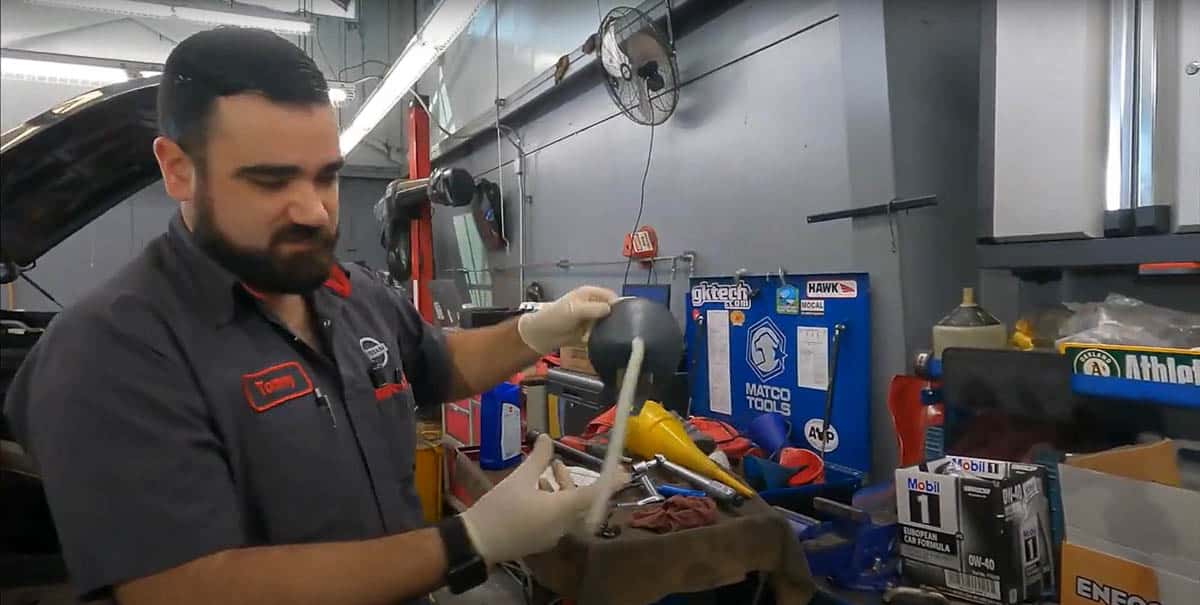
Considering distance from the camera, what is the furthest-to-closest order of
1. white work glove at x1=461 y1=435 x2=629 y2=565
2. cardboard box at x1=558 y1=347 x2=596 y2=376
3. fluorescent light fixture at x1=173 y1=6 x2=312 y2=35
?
cardboard box at x1=558 y1=347 x2=596 y2=376 → fluorescent light fixture at x1=173 y1=6 x2=312 y2=35 → white work glove at x1=461 y1=435 x2=629 y2=565

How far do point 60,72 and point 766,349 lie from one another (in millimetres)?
1984

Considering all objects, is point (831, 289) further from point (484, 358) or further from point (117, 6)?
point (117, 6)

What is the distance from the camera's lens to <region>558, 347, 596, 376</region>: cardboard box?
2750mm

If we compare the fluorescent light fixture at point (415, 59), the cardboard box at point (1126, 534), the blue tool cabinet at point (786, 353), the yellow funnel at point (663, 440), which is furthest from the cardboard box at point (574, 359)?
the cardboard box at point (1126, 534)

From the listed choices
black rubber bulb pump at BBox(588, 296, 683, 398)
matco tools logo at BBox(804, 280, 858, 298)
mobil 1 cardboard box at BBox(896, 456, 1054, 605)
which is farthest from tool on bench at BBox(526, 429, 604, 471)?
matco tools logo at BBox(804, 280, 858, 298)

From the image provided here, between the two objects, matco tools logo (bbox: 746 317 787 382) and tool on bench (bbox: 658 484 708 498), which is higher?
matco tools logo (bbox: 746 317 787 382)

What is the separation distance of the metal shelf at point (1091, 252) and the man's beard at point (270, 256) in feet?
4.81

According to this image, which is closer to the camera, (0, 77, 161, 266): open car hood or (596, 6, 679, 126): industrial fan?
(0, 77, 161, 266): open car hood

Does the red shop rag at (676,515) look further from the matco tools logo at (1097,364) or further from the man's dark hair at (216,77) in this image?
the man's dark hair at (216,77)

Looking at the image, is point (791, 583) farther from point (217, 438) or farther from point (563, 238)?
point (563, 238)

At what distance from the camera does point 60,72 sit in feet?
2.74

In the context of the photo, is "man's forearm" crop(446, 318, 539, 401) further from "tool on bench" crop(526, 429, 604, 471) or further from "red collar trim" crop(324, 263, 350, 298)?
"tool on bench" crop(526, 429, 604, 471)

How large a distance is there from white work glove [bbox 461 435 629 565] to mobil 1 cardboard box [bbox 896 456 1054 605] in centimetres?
71

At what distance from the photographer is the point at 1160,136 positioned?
137 cm
